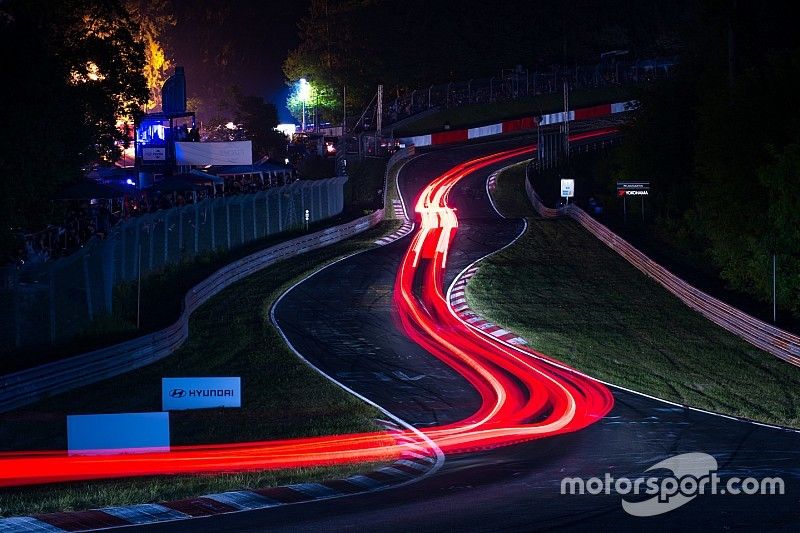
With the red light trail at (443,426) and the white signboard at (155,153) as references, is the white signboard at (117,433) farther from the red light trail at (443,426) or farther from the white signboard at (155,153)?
the white signboard at (155,153)

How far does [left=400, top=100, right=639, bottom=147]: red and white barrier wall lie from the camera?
101m

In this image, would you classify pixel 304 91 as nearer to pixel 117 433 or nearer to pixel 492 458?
pixel 492 458

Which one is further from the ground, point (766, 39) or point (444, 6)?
point (444, 6)

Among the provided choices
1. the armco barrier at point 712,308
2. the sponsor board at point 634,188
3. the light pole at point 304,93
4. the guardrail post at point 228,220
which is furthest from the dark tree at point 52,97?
the light pole at point 304,93

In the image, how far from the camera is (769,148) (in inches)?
1794

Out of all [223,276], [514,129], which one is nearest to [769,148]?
[223,276]

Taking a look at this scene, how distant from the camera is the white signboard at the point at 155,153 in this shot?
58.0 metres

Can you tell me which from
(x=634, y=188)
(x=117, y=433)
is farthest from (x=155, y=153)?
(x=117, y=433)

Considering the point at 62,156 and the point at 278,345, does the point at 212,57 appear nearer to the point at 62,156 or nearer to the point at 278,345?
the point at 62,156

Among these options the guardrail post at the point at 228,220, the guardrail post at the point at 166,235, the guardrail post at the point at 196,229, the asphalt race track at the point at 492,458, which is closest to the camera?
the asphalt race track at the point at 492,458

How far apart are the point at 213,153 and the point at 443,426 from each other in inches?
1532

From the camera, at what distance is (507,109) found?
11894 cm

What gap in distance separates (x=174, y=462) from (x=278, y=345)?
1322cm

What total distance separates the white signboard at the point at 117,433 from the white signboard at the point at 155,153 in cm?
4089
